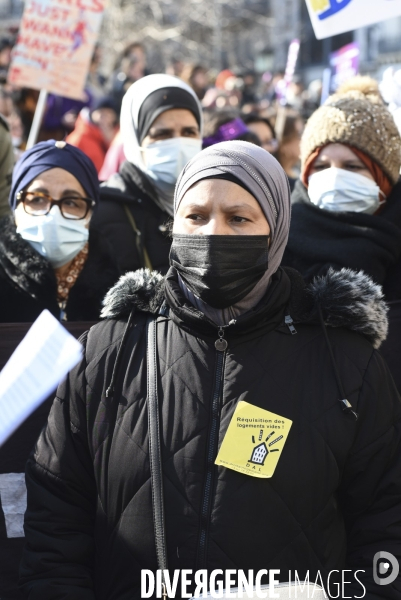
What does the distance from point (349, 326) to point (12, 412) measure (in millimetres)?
992

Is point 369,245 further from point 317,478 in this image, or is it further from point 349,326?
point 317,478

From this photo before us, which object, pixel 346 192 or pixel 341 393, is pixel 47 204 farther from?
pixel 341 393

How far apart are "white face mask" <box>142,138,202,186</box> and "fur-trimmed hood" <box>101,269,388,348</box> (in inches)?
63.1

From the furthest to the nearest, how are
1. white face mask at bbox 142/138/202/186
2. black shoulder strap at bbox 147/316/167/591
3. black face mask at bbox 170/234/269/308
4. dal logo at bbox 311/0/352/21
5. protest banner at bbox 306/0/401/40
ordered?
white face mask at bbox 142/138/202/186
dal logo at bbox 311/0/352/21
protest banner at bbox 306/0/401/40
black face mask at bbox 170/234/269/308
black shoulder strap at bbox 147/316/167/591

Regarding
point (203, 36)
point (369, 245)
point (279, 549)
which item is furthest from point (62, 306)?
point (203, 36)

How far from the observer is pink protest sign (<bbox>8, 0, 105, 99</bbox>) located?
19.5ft

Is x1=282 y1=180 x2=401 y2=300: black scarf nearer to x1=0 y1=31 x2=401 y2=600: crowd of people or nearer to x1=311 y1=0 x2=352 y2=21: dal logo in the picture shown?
x1=0 y1=31 x2=401 y2=600: crowd of people

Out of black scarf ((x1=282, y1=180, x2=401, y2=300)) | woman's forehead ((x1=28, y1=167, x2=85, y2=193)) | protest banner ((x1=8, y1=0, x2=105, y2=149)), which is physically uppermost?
protest banner ((x1=8, y1=0, x2=105, y2=149))

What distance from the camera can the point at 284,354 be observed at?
2287mm

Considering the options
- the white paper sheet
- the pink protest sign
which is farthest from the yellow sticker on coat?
the pink protest sign

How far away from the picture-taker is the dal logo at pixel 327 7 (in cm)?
382

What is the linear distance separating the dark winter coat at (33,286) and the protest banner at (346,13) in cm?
168

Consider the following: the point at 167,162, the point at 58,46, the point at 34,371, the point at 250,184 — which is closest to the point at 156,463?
the point at 34,371

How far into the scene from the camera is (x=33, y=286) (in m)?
3.10
